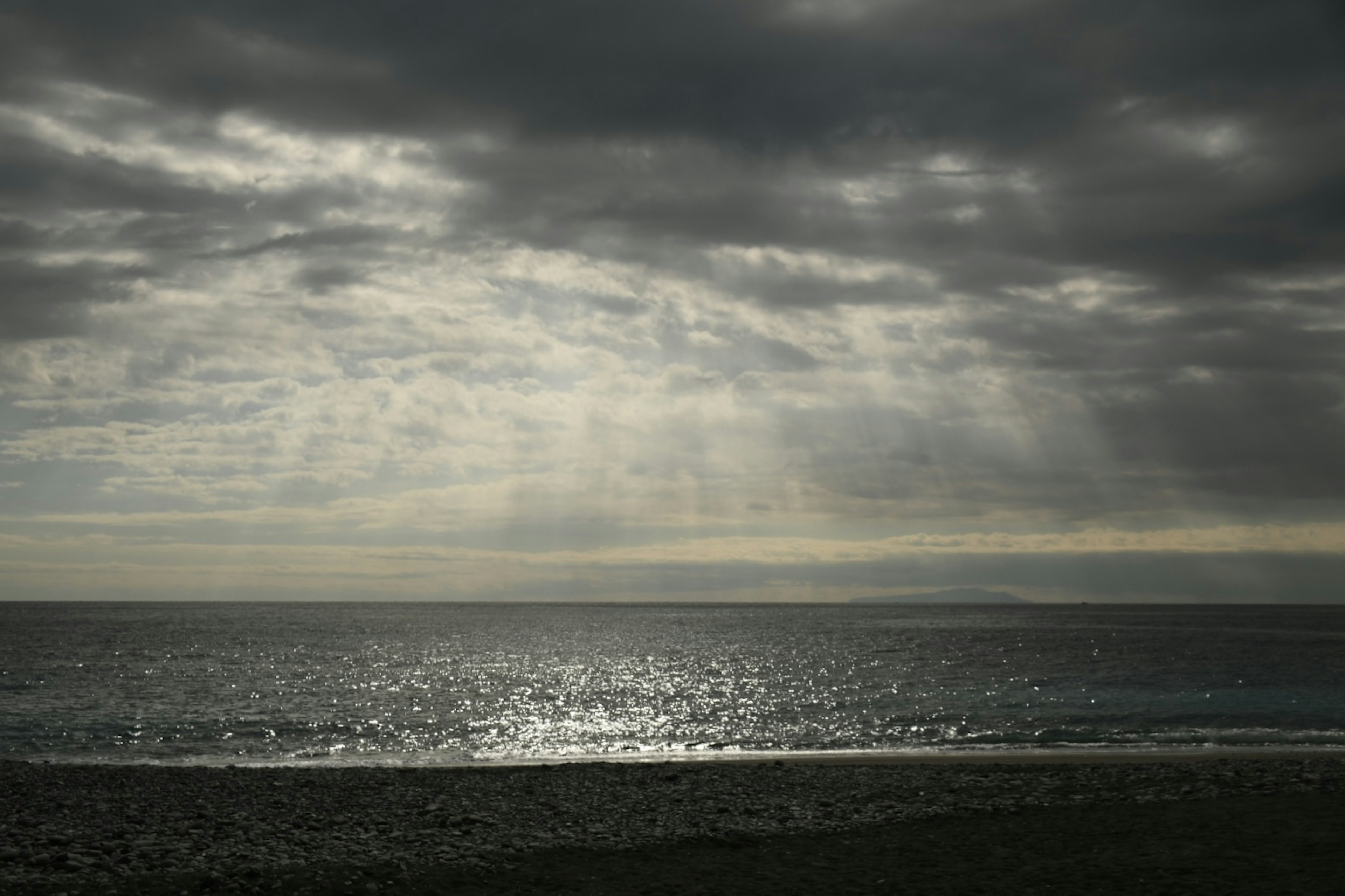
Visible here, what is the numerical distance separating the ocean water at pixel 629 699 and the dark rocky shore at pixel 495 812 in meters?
8.23

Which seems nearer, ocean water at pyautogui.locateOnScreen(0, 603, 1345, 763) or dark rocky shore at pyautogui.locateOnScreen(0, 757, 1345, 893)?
dark rocky shore at pyautogui.locateOnScreen(0, 757, 1345, 893)

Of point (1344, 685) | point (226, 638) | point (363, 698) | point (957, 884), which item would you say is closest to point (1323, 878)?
point (957, 884)

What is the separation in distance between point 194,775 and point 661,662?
221 ft

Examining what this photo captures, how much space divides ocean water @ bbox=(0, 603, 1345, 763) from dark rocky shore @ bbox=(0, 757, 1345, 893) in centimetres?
823

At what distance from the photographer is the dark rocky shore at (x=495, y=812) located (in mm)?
16500

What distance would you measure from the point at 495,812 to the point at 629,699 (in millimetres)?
34287

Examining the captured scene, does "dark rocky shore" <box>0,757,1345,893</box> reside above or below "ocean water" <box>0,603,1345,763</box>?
above

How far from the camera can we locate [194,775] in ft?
87.1

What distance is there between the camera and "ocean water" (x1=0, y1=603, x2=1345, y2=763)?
124 ft

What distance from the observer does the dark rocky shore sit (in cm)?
1650

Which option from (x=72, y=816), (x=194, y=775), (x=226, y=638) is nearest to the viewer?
(x=72, y=816)

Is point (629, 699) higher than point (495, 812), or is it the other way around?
point (495, 812)

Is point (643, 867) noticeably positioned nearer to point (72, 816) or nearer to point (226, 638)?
point (72, 816)

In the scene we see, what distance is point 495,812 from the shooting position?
2197cm
